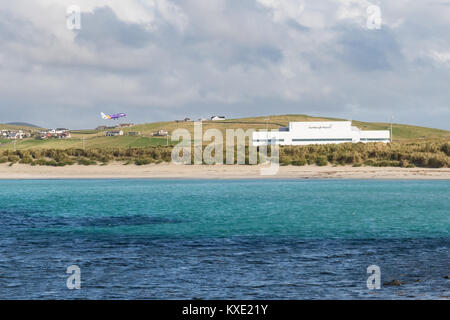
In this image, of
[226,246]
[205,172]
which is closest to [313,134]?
[205,172]

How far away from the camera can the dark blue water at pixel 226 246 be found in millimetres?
14250

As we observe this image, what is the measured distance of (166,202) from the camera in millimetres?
39906

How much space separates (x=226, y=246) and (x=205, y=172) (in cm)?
4430

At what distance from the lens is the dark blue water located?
46.8 feet

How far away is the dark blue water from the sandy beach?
16563mm

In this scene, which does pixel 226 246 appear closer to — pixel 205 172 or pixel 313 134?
pixel 205 172

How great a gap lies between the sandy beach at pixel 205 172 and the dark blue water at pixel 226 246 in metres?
16.6

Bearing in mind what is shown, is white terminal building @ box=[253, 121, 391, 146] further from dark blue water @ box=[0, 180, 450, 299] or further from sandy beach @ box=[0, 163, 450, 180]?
dark blue water @ box=[0, 180, 450, 299]

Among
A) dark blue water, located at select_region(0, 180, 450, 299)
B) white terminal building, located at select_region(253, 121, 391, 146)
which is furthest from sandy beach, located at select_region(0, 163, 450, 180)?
white terminal building, located at select_region(253, 121, 391, 146)

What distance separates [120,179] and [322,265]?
49.7 metres

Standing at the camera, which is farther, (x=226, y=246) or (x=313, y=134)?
(x=313, y=134)

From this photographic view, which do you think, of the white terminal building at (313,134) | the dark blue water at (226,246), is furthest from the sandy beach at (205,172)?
the white terminal building at (313,134)

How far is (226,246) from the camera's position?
20.5 m

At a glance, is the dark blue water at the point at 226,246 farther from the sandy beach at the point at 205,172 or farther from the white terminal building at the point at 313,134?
the white terminal building at the point at 313,134
